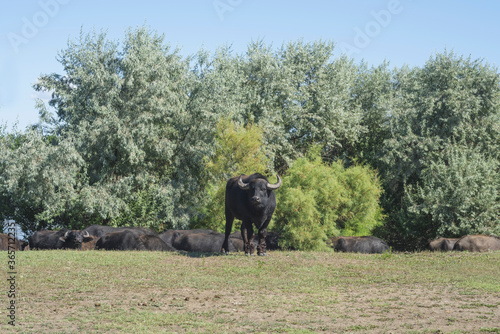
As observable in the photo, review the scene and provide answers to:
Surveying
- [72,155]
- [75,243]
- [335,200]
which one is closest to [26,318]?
[75,243]

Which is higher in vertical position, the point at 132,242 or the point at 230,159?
the point at 230,159

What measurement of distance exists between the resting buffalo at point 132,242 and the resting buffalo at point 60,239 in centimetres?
232

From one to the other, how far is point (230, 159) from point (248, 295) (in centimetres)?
2717

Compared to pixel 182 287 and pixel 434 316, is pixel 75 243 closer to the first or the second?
pixel 182 287

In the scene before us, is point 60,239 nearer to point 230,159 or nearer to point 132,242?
point 132,242

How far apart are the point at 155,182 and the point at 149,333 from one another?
3331 cm

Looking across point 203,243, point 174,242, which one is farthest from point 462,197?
point 174,242

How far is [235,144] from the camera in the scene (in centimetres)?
3994

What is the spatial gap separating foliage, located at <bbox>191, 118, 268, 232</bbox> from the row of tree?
0.10 meters

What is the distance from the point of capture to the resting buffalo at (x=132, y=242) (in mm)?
A: 24964

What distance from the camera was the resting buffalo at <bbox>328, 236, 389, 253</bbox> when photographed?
95.8ft

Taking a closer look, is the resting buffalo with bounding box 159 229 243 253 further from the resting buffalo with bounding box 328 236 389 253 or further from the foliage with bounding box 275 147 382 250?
the resting buffalo with bounding box 328 236 389 253

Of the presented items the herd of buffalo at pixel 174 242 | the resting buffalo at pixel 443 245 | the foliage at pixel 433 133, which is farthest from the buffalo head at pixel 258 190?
the foliage at pixel 433 133

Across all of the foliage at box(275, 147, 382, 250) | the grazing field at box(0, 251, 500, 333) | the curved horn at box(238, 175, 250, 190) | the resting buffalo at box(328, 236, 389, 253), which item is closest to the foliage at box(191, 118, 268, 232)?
the foliage at box(275, 147, 382, 250)
